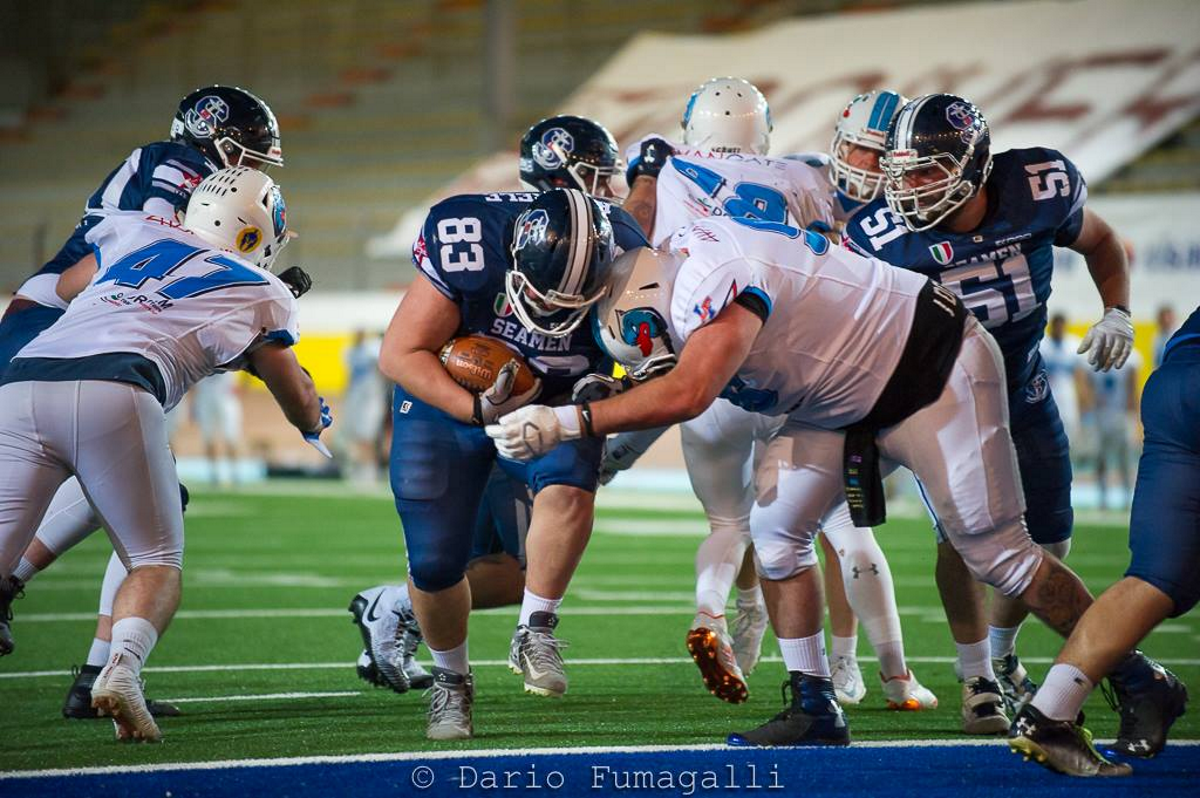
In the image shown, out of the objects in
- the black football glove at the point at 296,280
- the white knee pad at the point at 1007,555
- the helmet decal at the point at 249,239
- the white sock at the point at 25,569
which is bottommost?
the white knee pad at the point at 1007,555

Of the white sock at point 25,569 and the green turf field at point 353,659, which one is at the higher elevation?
the white sock at point 25,569

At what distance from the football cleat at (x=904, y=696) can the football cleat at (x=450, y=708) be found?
1.31 metres

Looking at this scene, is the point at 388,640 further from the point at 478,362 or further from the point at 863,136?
the point at 863,136

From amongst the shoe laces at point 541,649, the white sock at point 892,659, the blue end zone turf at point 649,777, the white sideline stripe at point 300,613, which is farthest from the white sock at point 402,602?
the white sideline stripe at point 300,613

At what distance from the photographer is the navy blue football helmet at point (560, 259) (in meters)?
4.05

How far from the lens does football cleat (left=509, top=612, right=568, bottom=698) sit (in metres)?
4.52

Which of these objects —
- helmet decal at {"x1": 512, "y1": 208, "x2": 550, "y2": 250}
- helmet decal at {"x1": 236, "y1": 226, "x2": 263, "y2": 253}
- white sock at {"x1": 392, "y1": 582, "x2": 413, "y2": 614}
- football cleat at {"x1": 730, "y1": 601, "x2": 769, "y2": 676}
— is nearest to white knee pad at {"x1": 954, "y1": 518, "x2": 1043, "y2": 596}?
helmet decal at {"x1": 512, "y1": 208, "x2": 550, "y2": 250}

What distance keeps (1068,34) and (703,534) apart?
9.66m

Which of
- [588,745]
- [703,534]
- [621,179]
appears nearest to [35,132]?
[703,534]

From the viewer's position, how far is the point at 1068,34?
1841cm

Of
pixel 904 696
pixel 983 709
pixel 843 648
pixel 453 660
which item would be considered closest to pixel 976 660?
pixel 983 709

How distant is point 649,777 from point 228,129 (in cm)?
285

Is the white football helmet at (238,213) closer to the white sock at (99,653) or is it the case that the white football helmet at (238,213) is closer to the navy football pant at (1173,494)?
the white sock at (99,653)

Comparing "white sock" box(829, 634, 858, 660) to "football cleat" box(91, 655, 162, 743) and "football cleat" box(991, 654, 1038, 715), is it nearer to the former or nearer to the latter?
"football cleat" box(991, 654, 1038, 715)
